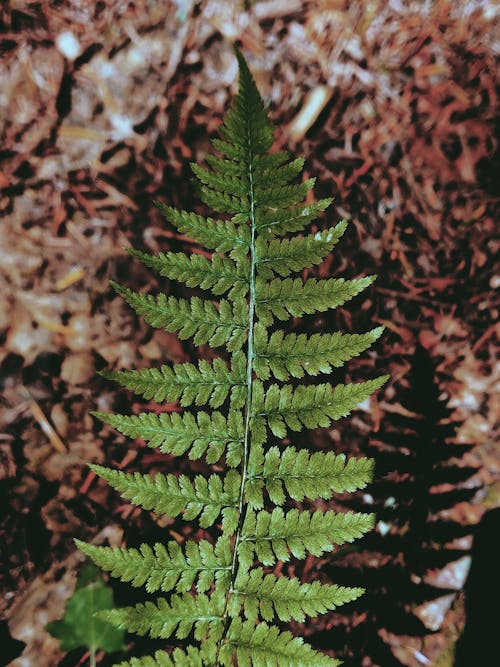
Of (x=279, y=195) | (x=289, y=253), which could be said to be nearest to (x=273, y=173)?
(x=279, y=195)

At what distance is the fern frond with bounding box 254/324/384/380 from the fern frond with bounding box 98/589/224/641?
710 mm

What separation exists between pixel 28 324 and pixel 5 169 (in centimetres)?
79

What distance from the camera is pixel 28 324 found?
7.95 feet

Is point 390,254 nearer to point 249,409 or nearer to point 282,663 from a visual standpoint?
point 249,409

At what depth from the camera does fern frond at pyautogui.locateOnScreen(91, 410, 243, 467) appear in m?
1.46

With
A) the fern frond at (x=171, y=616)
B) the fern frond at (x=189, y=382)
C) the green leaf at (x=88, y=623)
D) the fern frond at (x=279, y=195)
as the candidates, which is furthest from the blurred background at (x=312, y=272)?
the fern frond at (x=279, y=195)

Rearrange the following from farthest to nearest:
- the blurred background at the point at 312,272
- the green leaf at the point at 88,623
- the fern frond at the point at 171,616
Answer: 1. the blurred background at the point at 312,272
2. the green leaf at the point at 88,623
3. the fern frond at the point at 171,616

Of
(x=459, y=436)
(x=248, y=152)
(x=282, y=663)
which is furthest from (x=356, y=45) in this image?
(x=282, y=663)

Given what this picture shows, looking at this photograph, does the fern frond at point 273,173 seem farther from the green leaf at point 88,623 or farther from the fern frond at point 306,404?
the green leaf at point 88,623

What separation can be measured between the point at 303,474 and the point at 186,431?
0.38 metres

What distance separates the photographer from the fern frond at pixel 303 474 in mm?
1474

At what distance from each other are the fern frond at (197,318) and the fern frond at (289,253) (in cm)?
14

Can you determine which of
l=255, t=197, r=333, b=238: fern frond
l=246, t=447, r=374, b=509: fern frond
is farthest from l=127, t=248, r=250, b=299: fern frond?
l=246, t=447, r=374, b=509: fern frond

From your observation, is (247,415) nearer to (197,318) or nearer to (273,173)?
(197,318)
